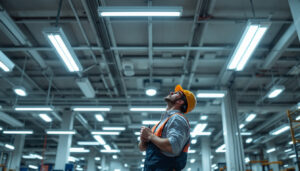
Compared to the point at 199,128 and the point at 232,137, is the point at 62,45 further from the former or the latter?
the point at 199,128

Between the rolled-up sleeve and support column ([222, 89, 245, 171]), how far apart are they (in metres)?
7.15

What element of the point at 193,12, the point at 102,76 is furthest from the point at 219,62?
the point at 102,76

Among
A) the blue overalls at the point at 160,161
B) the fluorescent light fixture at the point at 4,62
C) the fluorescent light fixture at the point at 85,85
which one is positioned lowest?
the blue overalls at the point at 160,161

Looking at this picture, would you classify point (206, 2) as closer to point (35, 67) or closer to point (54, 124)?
point (35, 67)

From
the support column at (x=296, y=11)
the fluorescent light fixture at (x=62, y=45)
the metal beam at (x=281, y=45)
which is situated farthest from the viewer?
the metal beam at (x=281, y=45)

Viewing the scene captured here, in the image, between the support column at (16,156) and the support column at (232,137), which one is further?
the support column at (16,156)

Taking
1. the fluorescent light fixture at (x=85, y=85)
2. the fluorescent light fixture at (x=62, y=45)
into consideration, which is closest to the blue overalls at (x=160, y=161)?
the fluorescent light fixture at (x=62, y=45)

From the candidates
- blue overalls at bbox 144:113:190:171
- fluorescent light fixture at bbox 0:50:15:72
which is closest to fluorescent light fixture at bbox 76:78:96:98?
fluorescent light fixture at bbox 0:50:15:72

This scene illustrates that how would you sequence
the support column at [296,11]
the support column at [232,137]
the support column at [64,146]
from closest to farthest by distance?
the support column at [296,11], the support column at [232,137], the support column at [64,146]

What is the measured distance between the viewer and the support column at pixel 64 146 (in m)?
9.66

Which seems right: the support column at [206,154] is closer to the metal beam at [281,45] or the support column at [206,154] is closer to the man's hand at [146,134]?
the metal beam at [281,45]

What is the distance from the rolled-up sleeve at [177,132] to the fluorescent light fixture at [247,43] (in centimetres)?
328

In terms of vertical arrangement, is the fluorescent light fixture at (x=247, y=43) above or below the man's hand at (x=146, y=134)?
above

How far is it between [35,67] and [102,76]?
236 cm
